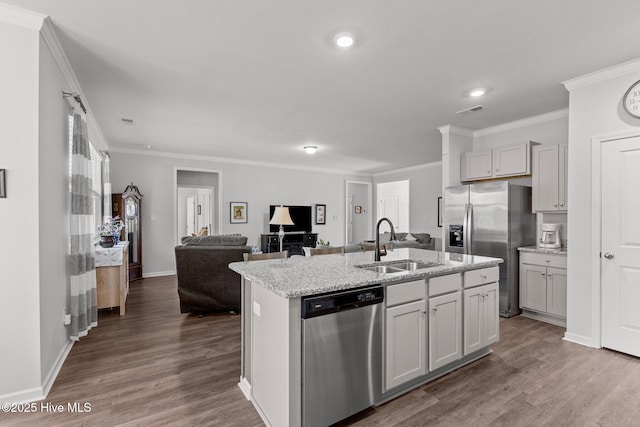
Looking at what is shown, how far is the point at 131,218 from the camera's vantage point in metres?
6.04

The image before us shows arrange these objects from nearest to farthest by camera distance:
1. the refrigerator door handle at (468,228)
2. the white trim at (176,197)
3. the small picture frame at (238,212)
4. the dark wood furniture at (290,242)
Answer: the refrigerator door handle at (468,228), the white trim at (176,197), the small picture frame at (238,212), the dark wood furniture at (290,242)

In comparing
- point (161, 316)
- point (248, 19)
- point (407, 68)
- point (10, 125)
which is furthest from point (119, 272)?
point (407, 68)

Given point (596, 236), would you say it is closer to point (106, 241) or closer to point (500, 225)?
point (500, 225)

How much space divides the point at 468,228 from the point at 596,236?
1.46m

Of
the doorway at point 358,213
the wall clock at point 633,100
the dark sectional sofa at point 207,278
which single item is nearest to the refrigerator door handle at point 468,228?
the wall clock at point 633,100

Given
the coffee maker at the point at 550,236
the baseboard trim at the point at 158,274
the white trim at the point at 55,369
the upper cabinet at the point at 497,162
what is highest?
the upper cabinet at the point at 497,162

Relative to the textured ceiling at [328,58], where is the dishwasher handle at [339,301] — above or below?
below

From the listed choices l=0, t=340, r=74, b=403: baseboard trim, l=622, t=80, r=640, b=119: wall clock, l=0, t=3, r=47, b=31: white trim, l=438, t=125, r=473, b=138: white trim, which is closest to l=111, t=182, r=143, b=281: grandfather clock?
l=0, t=340, r=74, b=403: baseboard trim

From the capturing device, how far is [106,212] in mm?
5457

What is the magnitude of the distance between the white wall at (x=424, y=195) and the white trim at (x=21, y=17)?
720 cm

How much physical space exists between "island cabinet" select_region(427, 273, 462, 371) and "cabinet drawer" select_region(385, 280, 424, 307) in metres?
0.11

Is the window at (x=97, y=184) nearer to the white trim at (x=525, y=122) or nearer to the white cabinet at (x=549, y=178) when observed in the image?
the white trim at (x=525, y=122)

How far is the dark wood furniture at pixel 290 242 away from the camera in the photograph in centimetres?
762

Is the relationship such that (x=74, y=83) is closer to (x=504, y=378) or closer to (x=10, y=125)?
(x=10, y=125)
